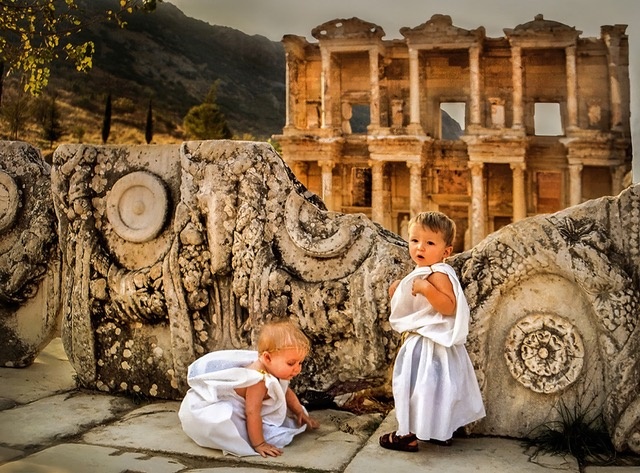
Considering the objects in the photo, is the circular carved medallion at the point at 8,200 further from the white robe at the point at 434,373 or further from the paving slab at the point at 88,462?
the white robe at the point at 434,373

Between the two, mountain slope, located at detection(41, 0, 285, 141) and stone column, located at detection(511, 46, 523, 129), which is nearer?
stone column, located at detection(511, 46, 523, 129)

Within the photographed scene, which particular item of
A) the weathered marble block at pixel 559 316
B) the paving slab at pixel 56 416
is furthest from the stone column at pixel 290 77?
the weathered marble block at pixel 559 316

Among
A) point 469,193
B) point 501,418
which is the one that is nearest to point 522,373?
point 501,418

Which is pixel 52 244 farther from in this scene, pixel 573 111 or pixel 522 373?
pixel 573 111

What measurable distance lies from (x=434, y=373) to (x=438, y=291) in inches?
14.7

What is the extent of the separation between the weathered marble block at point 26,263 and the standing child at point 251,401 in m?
1.94

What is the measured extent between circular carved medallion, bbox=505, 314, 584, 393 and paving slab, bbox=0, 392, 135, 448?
212 cm

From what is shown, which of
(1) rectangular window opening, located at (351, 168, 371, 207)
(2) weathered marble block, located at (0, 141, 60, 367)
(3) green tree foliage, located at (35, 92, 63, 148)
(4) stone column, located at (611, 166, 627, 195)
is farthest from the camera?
(3) green tree foliage, located at (35, 92, 63, 148)

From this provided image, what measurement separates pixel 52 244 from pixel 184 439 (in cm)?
212

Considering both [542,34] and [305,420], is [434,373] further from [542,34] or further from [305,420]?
[542,34]

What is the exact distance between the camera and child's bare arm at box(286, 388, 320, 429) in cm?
346

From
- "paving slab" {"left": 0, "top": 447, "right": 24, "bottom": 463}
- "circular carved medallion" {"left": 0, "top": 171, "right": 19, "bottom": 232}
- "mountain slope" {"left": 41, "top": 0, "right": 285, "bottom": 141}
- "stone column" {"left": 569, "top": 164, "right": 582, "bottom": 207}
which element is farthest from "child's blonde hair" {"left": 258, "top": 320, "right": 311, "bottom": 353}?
"mountain slope" {"left": 41, "top": 0, "right": 285, "bottom": 141}

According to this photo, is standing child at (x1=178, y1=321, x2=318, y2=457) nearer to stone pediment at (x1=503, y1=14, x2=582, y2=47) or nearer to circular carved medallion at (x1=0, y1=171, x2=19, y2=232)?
circular carved medallion at (x1=0, y1=171, x2=19, y2=232)

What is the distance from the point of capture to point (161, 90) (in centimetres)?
6000
